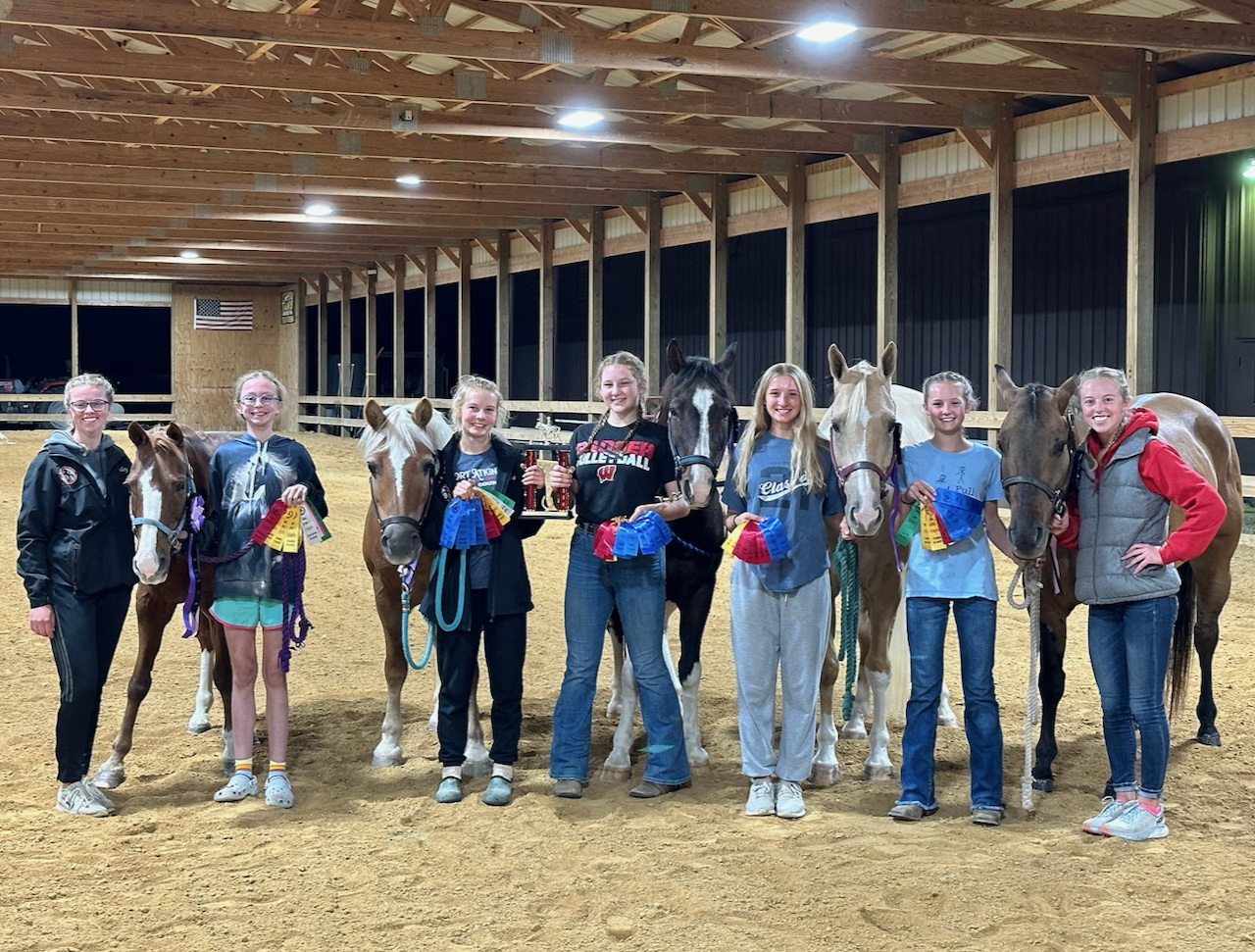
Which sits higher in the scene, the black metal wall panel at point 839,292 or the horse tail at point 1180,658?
the black metal wall panel at point 839,292

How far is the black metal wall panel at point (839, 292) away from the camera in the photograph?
1517cm

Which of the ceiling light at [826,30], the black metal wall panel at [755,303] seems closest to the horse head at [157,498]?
the ceiling light at [826,30]

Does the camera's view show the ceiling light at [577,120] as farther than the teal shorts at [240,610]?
Yes

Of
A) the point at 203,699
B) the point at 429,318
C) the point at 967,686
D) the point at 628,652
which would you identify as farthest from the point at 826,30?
the point at 429,318

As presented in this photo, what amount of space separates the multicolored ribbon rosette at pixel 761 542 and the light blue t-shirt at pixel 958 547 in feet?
1.45

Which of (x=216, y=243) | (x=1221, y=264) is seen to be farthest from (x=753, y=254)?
(x=216, y=243)

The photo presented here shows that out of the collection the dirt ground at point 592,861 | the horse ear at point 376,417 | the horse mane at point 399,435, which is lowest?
the dirt ground at point 592,861

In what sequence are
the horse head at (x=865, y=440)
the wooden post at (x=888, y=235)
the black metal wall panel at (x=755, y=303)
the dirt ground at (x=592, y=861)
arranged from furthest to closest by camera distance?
the black metal wall panel at (x=755, y=303) < the wooden post at (x=888, y=235) < the horse head at (x=865, y=440) < the dirt ground at (x=592, y=861)

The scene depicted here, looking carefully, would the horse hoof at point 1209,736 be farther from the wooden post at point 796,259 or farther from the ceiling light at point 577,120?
the wooden post at point 796,259

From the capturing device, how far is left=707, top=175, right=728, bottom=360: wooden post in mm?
15891

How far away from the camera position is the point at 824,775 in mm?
4707

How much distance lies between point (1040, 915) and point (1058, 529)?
1.31m

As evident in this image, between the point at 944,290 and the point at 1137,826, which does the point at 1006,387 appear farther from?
the point at 944,290

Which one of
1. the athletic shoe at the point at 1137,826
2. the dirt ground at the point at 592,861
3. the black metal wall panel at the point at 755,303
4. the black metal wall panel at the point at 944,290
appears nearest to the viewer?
the dirt ground at the point at 592,861
